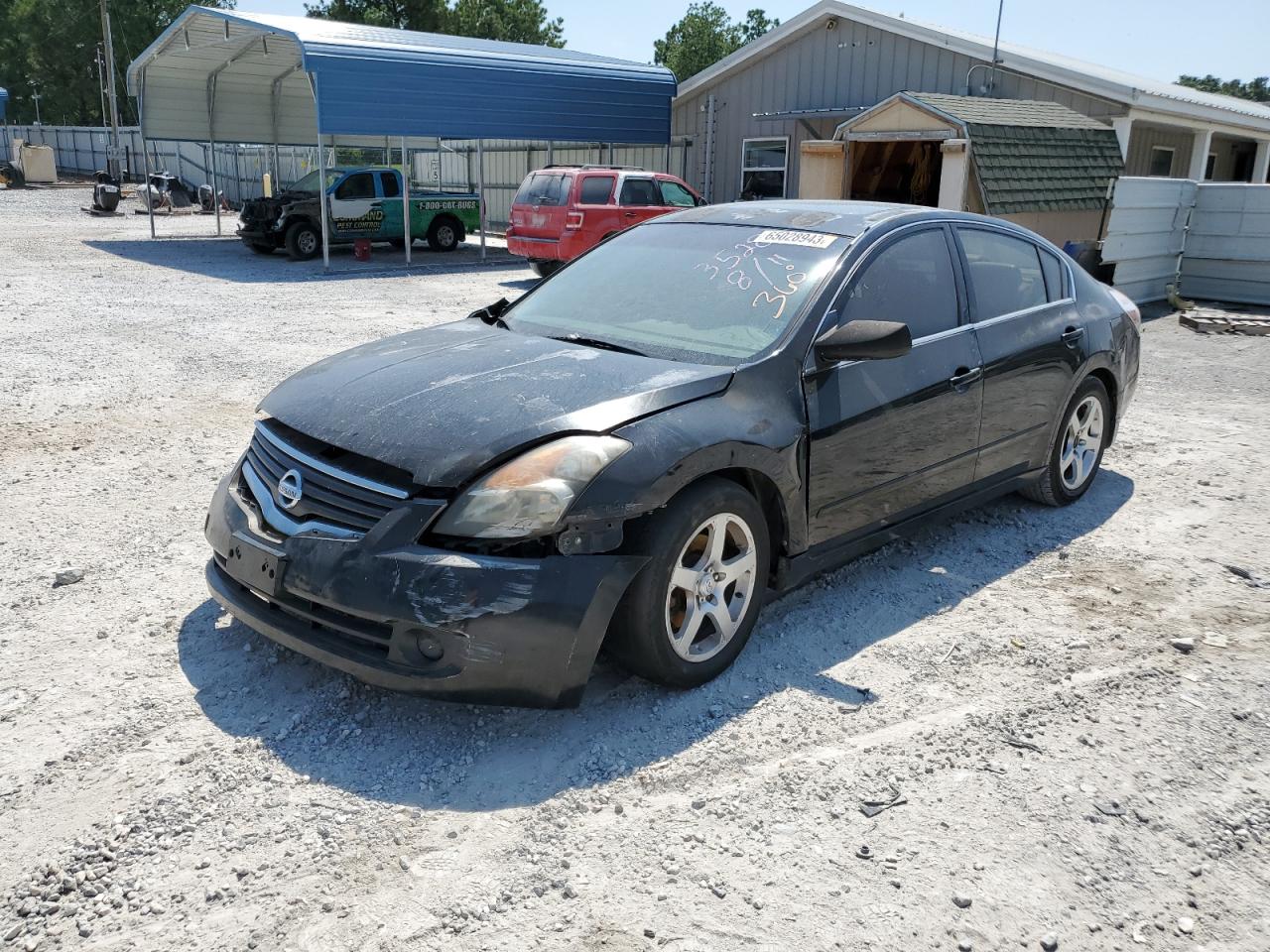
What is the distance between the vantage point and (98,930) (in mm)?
2432

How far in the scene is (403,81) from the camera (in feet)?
59.1

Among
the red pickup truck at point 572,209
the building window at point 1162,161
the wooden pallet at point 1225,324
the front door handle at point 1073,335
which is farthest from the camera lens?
the building window at point 1162,161

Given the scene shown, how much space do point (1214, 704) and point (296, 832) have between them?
3.17m

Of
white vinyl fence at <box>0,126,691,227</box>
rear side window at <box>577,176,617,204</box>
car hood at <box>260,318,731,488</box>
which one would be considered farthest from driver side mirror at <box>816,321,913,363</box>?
white vinyl fence at <box>0,126,691,227</box>

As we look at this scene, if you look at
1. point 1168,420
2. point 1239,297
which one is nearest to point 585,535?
point 1168,420

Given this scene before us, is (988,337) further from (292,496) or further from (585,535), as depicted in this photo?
(292,496)

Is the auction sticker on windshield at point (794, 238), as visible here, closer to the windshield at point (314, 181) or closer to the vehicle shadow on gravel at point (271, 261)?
the vehicle shadow on gravel at point (271, 261)

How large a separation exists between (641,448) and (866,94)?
18.4 m

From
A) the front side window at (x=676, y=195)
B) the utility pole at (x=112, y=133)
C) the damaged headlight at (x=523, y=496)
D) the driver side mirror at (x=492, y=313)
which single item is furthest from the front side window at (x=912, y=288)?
the utility pole at (x=112, y=133)

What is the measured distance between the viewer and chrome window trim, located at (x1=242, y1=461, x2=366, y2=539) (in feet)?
10.5

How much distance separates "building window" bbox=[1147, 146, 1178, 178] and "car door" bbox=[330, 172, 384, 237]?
1580 cm

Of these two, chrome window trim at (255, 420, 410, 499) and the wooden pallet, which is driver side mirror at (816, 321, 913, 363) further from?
the wooden pallet

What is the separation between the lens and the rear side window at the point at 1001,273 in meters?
4.83

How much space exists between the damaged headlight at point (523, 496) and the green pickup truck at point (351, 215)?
17.5 m
